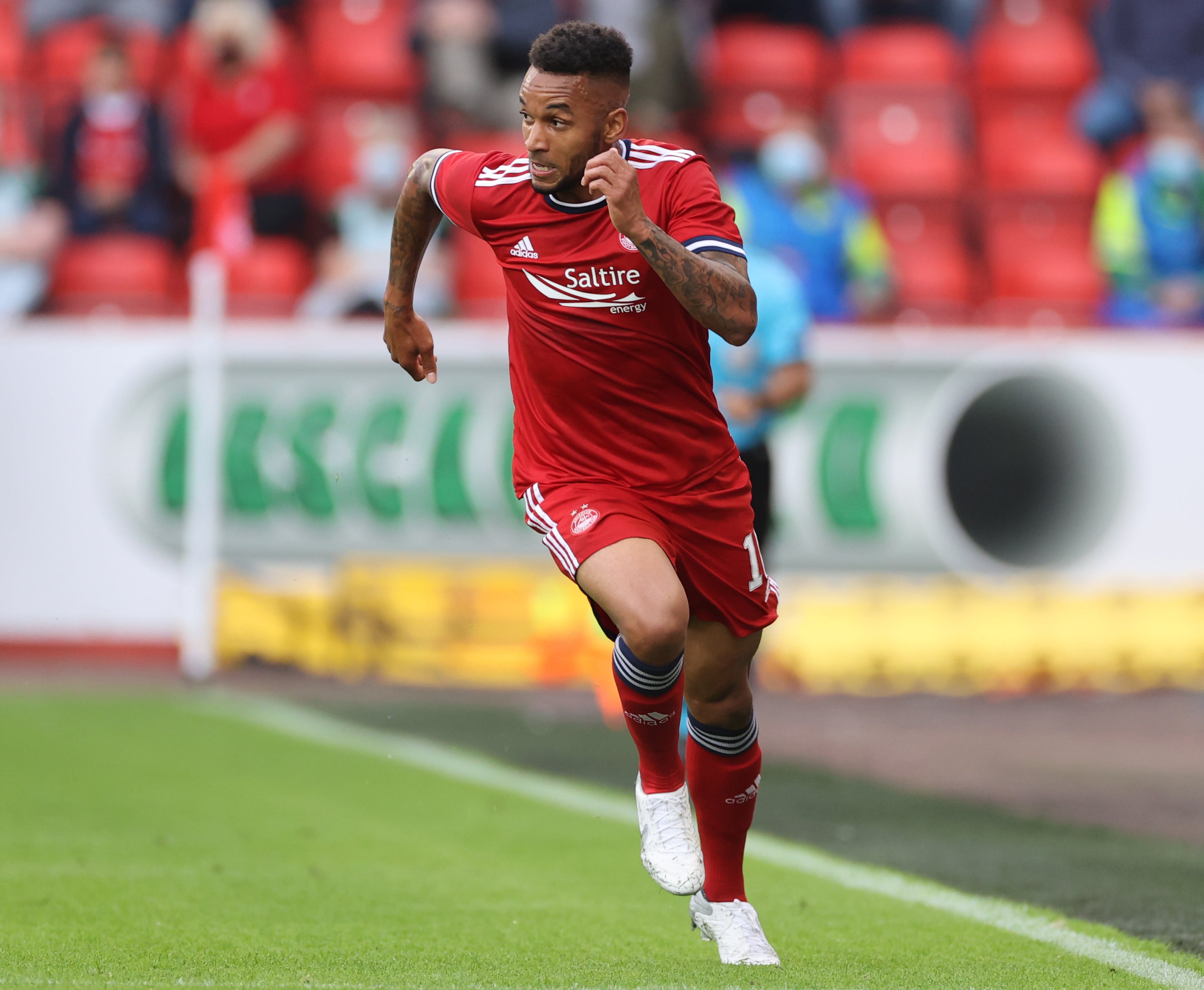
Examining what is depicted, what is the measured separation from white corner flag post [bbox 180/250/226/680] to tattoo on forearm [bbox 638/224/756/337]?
8881 mm

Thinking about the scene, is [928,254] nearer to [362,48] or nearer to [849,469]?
[849,469]

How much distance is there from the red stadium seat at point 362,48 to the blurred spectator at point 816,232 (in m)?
3.66

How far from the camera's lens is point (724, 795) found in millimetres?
4852

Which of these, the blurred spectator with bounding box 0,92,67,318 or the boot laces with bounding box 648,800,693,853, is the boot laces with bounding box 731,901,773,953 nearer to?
the boot laces with bounding box 648,800,693,853

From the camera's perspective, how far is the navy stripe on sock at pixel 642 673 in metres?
4.62

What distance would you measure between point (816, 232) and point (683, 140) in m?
2.03

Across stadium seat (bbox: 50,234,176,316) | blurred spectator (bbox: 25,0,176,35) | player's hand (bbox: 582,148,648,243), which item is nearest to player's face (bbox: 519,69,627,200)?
player's hand (bbox: 582,148,648,243)

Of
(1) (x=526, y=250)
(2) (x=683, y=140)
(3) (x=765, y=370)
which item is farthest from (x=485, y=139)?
(1) (x=526, y=250)

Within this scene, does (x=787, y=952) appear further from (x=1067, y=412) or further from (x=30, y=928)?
(x=1067, y=412)

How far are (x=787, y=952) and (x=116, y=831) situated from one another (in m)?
2.83

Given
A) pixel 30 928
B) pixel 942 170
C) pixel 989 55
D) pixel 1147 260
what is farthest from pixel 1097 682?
pixel 30 928

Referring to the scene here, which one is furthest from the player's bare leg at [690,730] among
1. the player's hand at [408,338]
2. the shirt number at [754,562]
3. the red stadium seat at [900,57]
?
the red stadium seat at [900,57]

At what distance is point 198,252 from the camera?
1481 cm

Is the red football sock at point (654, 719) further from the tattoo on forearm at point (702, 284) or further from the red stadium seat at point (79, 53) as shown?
the red stadium seat at point (79, 53)
